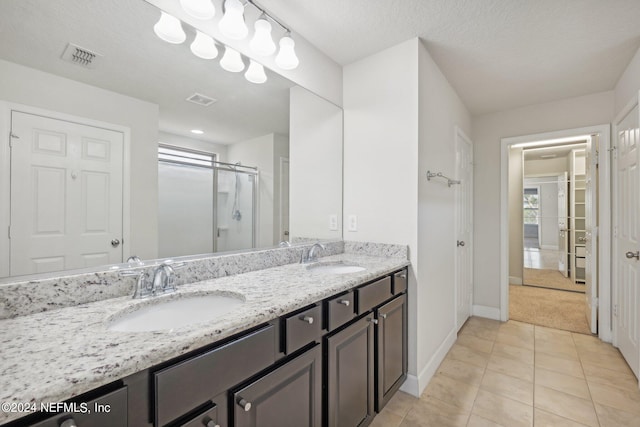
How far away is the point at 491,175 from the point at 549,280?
286 cm

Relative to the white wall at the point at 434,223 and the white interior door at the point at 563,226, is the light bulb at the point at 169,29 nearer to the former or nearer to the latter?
the white wall at the point at 434,223

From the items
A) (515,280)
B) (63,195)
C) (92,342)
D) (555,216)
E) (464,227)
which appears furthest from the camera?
A: (555,216)

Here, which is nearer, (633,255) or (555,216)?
(633,255)

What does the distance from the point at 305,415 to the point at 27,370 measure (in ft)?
2.86

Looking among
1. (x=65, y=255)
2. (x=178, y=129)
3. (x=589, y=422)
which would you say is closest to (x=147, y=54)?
(x=178, y=129)

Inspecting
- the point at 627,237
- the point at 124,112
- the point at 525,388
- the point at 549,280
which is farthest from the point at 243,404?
the point at 549,280

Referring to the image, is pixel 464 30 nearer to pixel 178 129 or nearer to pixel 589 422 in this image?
pixel 178 129

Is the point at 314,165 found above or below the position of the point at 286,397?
above

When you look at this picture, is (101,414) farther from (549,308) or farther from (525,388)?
(549,308)

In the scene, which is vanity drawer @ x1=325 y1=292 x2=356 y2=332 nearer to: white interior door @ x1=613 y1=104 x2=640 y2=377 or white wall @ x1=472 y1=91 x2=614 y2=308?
white interior door @ x1=613 y1=104 x2=640 y2=377

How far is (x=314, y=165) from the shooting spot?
2.11 metres

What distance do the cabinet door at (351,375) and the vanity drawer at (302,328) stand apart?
0.39ft

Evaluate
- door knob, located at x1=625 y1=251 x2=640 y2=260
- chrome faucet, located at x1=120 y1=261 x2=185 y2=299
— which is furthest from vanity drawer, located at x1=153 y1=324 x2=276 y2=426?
door knob, located at x1=625 y1=251 x2=640 y2=260

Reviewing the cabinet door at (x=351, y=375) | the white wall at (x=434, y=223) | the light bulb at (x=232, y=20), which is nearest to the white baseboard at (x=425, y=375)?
the white wall at (x=434, y=223)
